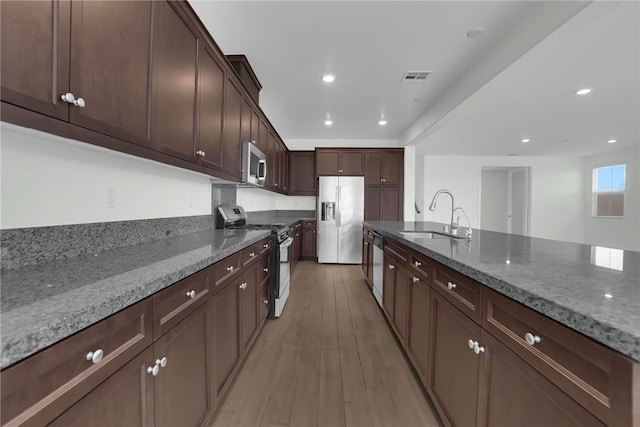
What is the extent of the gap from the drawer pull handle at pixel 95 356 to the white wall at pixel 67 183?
0.71 m

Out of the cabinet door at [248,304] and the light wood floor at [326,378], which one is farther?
the cabinet door at [248,304]

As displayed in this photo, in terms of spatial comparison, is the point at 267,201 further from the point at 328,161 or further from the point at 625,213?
the point at 625,213

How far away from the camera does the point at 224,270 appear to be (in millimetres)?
1464

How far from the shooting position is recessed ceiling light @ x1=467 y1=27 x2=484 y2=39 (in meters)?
2.32

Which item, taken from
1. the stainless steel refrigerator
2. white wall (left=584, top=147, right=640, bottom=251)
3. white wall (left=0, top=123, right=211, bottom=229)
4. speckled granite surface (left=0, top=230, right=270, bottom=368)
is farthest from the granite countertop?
white wall (left=584, top=147, right=640, bottom=251)

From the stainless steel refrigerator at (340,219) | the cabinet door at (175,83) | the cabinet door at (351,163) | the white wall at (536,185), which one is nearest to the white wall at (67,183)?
the cabinet door at (175,83)

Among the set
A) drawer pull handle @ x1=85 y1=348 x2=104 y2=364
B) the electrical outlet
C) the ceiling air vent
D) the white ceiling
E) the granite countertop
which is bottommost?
drawer pull handle @ x1=85 y1=348 x2=104 y2=364

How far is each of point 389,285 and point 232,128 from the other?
6.61ft

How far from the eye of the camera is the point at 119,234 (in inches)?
58.5

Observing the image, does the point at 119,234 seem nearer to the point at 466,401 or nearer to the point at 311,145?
the point at 466,401

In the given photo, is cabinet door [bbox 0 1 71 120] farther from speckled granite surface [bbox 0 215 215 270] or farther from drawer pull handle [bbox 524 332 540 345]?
drawer pull handle [bbox 524 332 540 345]

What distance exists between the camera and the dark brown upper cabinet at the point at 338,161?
565cm

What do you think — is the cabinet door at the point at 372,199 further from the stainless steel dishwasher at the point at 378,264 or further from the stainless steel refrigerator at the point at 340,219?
the stainless steel dishwasher at the point at 378,264

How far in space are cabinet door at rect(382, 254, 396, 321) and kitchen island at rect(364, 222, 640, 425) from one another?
0.71 meters
